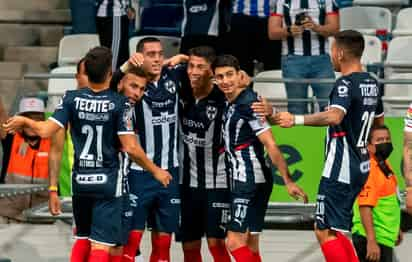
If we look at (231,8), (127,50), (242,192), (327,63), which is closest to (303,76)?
(327,63)

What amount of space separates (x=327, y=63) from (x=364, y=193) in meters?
3.57

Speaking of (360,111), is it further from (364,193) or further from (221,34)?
(221,34)

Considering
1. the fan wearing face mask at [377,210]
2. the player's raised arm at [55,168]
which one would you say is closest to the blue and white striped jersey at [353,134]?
the fan wearing face mask at [377,210]

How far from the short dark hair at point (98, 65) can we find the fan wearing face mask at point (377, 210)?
2263mm

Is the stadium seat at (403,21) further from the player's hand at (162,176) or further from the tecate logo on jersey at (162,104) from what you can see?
the player's hand at (162,176)

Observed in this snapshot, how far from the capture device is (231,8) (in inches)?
593

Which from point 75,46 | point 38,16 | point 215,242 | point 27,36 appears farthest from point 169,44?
point 215,242

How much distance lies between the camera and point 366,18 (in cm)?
1667

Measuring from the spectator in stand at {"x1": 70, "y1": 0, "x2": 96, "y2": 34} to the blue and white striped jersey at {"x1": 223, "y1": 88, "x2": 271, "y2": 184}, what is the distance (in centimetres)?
657

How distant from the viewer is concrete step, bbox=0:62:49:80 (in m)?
17.3

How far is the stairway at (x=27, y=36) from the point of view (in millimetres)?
17312

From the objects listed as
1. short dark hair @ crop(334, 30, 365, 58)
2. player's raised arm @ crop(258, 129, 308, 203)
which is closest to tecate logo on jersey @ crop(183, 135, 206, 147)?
player's raised arm @ crop(258, 129, 308, 203)

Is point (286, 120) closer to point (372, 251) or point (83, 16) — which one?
point (372, 251)

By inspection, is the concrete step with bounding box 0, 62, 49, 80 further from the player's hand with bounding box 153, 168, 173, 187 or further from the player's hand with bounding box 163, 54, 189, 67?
the player's hand with bounding box 153, 168, 173, 187
